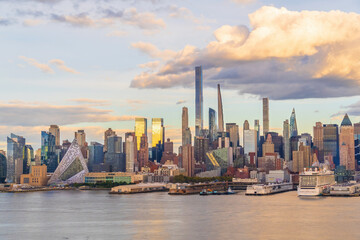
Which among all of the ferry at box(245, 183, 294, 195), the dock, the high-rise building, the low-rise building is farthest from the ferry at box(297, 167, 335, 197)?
the low-rise building

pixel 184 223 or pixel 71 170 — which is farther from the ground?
pixel 71 170

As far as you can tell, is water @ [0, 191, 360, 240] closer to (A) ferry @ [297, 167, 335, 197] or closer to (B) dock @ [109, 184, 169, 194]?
(A) ferry @ [297, 167, 335, 197]

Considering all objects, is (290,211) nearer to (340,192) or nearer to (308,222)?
(308,222)

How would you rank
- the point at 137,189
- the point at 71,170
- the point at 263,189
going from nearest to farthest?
the point at 263,189
the point at 137,189
the point at 71,170

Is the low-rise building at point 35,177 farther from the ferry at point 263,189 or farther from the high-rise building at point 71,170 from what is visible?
the ferry at point 263,189

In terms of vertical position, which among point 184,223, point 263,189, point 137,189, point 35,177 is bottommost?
point 184,223

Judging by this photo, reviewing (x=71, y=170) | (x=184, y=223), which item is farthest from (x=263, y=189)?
(x=71, y=170)

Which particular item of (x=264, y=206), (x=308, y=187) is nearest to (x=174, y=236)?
(x=264, y=206)

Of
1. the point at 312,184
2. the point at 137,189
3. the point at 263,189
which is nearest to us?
the point at 312,184

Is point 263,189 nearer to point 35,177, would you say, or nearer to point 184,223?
point 184,223

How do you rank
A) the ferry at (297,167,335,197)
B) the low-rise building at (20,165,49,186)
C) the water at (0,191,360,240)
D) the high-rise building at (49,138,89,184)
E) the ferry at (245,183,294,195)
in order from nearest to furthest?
the water at (0,191,360,240)
the ferry at (297,167,335,197)
the ferry at (245,183,294,195)
the low-rise building at (20,165,49,186)
the high-rise building at (49,138,89,184)

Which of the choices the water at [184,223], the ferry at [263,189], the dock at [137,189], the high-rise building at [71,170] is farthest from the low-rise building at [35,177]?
the water at [184,223]
